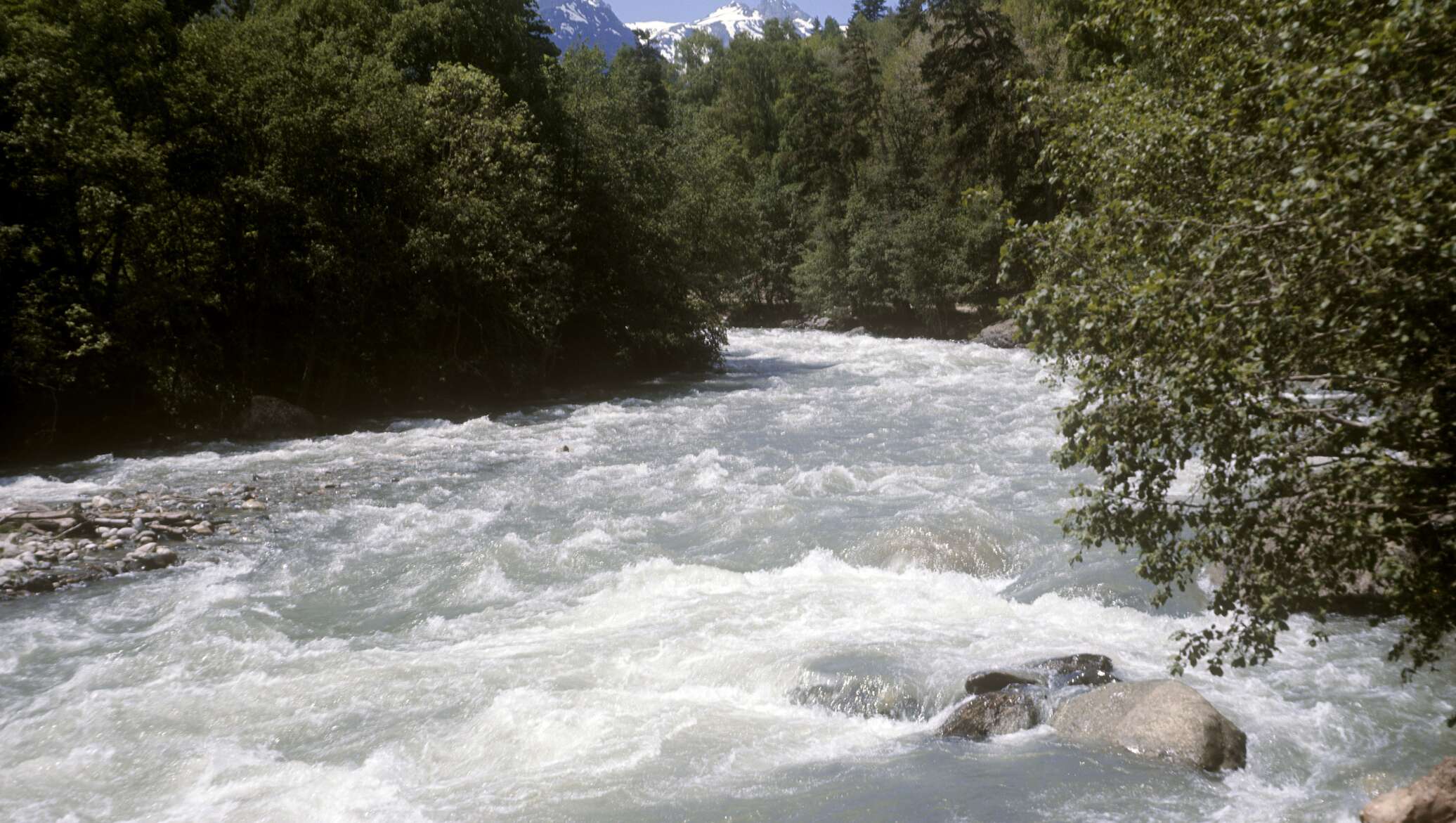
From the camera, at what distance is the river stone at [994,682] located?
8.16 m

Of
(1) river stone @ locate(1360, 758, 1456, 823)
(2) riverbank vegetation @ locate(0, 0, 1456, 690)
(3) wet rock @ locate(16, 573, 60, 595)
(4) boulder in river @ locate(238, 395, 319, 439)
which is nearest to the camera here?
(2) riverbank vegetation @ locate(0, 0, 1456, 690)

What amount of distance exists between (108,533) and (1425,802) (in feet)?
47.7

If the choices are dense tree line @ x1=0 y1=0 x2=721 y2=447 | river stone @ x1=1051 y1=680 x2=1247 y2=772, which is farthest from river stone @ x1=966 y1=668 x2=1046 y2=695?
dense tree line @ x1=0 y1=0 x2=721 y2=447

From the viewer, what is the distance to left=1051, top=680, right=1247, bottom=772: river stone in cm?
703

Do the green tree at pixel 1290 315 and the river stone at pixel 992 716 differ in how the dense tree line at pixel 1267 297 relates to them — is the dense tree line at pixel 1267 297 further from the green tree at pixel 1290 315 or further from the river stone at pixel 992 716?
the river stone at pixel 992 716

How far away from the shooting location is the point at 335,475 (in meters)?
17.4

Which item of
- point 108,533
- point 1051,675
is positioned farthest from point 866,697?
point 108,533

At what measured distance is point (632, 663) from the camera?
910cm

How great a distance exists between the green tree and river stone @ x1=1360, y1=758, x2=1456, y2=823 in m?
0.72

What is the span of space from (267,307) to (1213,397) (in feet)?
72.3

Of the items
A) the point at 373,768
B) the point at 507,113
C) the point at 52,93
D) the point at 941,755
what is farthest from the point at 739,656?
the point at 507,113

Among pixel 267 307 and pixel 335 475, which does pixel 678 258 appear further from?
pixel 335 475

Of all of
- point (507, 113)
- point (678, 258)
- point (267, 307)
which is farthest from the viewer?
point (678, 258)

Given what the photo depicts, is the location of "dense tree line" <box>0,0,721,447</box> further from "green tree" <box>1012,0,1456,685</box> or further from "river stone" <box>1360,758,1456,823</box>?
"river stone" <box>1360,758,1456,823</box>
